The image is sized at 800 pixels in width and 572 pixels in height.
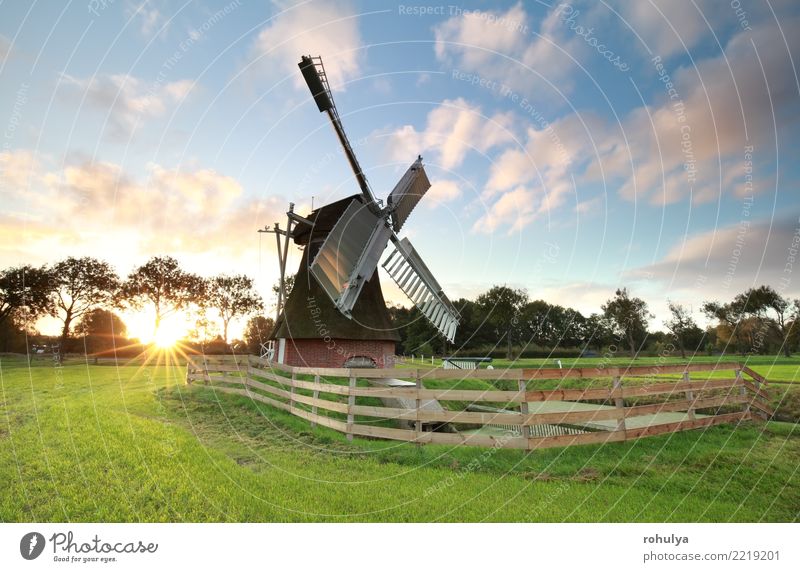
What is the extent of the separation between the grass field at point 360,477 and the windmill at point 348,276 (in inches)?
231

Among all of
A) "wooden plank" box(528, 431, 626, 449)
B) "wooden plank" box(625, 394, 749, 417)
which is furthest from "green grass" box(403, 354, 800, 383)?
"wooden plank" box(528, 431, 626, 449)

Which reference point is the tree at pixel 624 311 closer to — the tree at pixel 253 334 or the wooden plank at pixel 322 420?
the wooden plank at pixel 322 420

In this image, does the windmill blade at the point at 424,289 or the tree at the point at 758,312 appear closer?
the tree at the point at 758,312

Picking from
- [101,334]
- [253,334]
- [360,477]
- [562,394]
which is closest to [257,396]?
[360,477]

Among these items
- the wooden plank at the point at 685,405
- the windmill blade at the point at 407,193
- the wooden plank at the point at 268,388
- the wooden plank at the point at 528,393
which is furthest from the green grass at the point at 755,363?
the windmill blade at the point at 407,193

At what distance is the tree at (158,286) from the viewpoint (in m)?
33.2

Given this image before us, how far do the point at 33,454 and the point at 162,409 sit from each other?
539cm

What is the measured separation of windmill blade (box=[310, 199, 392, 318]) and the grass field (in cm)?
577

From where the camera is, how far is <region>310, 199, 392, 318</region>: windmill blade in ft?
42.5

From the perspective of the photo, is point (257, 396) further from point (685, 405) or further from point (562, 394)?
point (685, 405)

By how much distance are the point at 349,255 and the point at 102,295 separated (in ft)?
72.8

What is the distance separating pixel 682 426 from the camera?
311 inches

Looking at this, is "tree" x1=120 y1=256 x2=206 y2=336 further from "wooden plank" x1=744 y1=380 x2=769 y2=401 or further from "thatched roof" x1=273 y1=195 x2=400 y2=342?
"wooden plank" x1=744 y1=380 x2=769 y2=401
